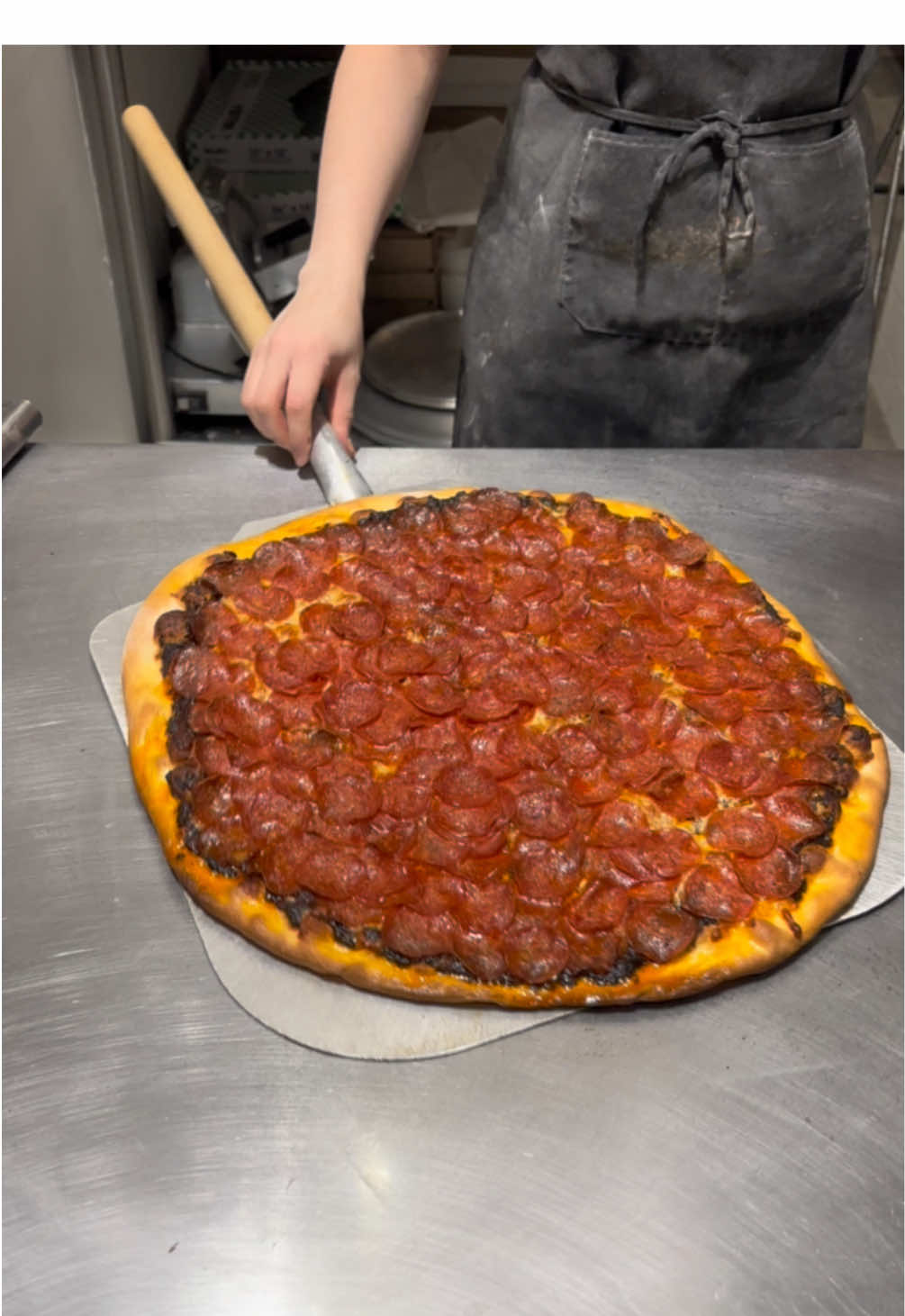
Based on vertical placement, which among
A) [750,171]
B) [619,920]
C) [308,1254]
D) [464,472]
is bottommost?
[308,1254]

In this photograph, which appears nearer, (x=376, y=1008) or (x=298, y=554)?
(x=376, y=1008)

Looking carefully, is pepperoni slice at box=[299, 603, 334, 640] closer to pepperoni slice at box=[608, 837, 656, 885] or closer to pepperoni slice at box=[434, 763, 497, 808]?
pepperoni slice at box=[434, 763, 497, 808]

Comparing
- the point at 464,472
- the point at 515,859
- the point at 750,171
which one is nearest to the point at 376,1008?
the point at 515,859

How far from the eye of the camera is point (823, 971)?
0.98 m

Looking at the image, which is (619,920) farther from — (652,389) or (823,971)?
(652,389)

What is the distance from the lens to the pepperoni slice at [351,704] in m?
1.04

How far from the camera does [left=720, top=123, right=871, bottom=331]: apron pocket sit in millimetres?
1398

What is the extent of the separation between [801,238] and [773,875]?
0.91 metres

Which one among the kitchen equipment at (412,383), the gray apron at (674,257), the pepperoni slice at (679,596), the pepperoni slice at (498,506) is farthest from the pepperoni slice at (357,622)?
the kitchen equipment at (412,383)

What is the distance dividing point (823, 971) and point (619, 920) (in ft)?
0.68

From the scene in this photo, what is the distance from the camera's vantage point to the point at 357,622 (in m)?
1.13

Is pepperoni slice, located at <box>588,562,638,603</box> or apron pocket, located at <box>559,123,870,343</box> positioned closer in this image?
pepperoni slice, located at <box>588,562,638,603</box>

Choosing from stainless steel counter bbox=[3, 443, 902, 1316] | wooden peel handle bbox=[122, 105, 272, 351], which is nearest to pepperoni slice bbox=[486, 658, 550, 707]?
stainless steel counter bbox=[3, 443, 902, 1316]

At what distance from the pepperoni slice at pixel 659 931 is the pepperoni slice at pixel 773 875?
0.07m
